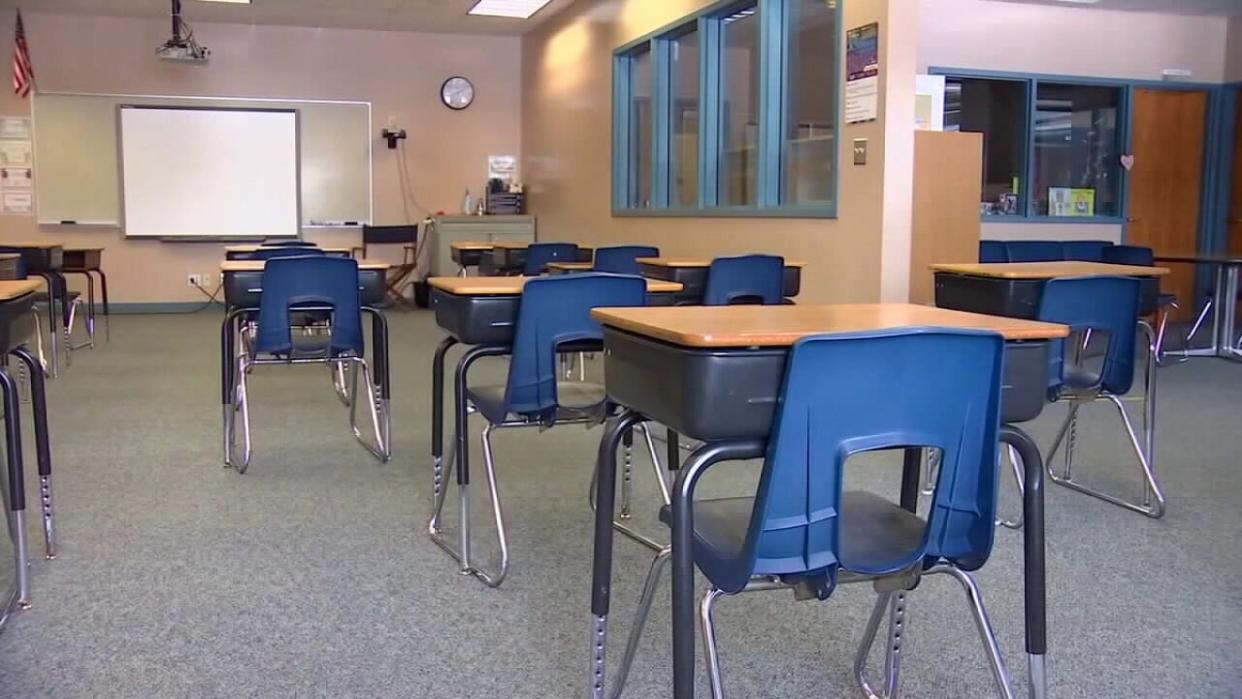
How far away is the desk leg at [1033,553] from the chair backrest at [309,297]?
2.85m

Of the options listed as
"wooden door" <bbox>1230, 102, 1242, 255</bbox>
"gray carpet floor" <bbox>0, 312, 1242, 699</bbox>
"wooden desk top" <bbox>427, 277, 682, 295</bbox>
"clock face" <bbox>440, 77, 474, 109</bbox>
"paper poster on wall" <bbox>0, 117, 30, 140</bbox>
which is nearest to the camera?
"gray carpet floor" <bbox>0, 312, 1242, 699</bbox>

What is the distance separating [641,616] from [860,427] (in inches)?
23.9

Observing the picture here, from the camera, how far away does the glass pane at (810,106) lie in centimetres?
579

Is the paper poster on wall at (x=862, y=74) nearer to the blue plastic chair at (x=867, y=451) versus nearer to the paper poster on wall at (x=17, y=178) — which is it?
the blue plastic chair at (x=867, y=451)

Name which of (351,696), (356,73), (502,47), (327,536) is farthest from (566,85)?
(351,696)

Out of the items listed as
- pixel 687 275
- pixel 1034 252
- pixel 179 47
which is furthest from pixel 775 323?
pixel 179 47

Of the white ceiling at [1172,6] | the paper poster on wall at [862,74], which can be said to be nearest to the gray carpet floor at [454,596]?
the paper poster on wall at [862,74]

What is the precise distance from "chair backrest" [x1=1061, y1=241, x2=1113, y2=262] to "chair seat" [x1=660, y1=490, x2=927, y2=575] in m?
5.19

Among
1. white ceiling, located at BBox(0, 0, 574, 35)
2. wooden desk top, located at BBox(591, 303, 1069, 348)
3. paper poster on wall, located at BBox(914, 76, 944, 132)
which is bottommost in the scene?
wooden desk top, located at BBox(591, 303, 1069, 348)

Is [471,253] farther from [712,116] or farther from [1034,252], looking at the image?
[1034,252]

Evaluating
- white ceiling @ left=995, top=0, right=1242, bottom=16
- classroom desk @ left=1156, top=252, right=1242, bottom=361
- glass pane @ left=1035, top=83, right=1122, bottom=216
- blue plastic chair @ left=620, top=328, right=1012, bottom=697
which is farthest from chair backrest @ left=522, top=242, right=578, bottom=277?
blue plastic chair @ left=620, top=328, right=1012, bottom=697

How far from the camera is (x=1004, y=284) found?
334 centimetres

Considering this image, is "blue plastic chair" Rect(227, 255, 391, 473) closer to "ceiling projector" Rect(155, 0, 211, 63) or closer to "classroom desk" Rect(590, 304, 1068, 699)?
"classroom desk" Rect(590, 304, 1068, 699)

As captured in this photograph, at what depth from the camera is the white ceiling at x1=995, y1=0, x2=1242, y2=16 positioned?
836 centimetres
